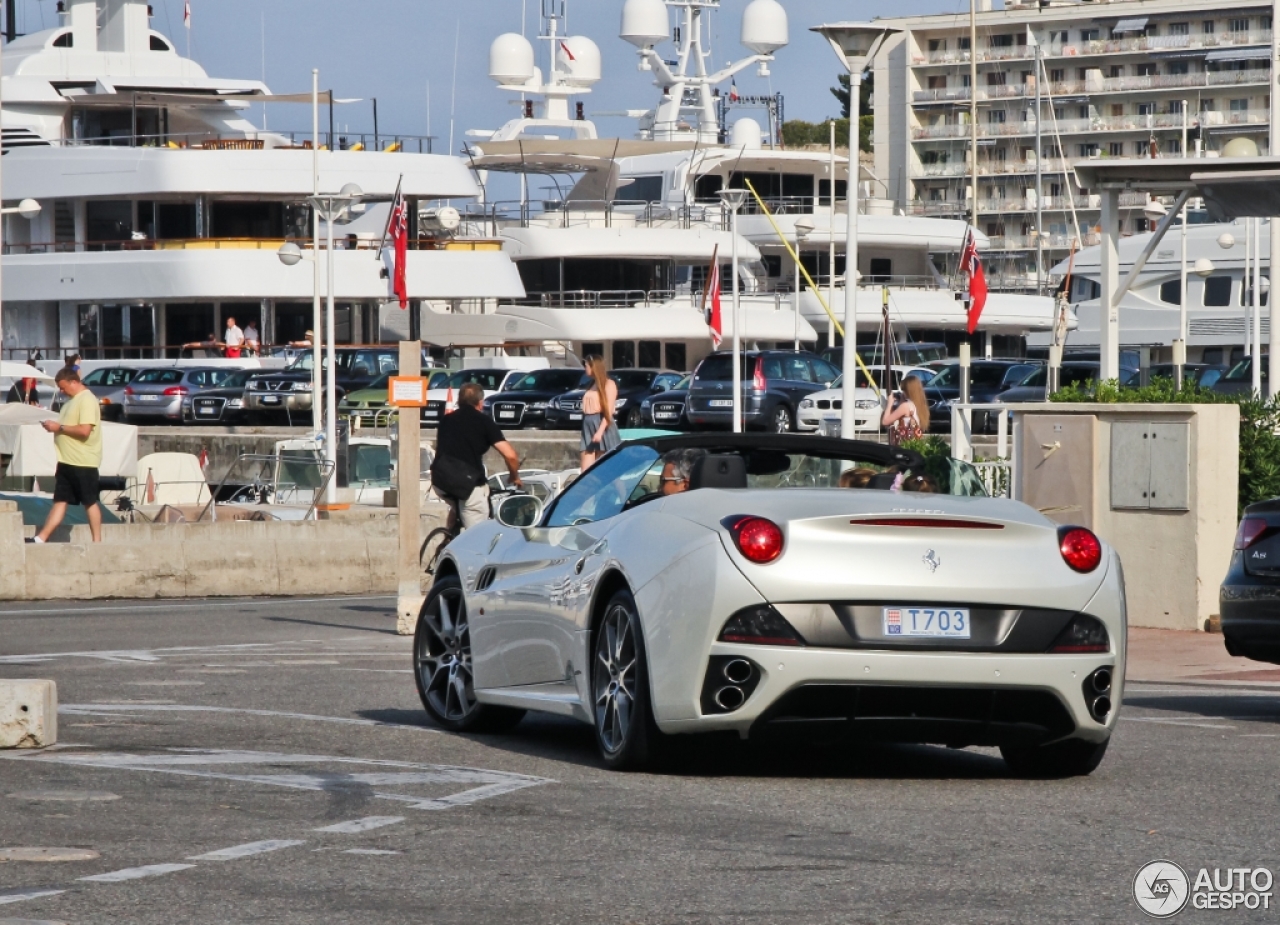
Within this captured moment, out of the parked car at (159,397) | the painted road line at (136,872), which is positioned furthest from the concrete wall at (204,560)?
the parked car at (159,397)

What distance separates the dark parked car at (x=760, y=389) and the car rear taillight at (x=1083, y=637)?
130 feet

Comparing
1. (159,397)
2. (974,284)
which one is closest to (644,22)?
(159,397)

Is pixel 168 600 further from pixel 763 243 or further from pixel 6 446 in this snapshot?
pixel 763 243

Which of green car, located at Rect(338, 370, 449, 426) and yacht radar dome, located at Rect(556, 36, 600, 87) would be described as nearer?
green car, located at Rect(338, 370, 449, 426)

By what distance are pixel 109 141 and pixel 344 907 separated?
213 ft

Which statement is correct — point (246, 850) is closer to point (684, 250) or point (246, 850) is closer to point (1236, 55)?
point (684, 250)

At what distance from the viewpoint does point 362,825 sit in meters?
6.93

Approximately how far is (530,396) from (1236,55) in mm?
72488

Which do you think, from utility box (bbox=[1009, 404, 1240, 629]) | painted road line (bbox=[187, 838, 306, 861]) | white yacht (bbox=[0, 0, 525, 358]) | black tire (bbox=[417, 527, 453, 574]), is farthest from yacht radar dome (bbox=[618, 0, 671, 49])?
painted road line (bbox=[187, 838, 306, 861])

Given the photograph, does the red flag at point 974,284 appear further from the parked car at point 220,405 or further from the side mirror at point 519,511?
the side mirror at point 519,511

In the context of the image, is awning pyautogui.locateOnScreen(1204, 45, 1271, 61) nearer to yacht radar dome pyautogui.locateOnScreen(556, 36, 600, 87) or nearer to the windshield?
yacht radar dome pyautogui.locateOnScreen(556, 36, 600, 87)

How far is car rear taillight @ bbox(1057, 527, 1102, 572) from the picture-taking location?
814cm

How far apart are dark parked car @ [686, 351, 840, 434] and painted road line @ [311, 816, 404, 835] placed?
4080cm

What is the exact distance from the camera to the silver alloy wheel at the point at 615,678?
A: 8.27 metres
